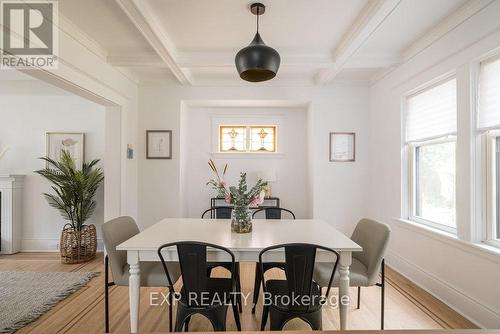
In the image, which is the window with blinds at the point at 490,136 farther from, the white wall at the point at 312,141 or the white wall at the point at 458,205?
the white wall at the point at 312,141

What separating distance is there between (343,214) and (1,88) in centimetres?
546

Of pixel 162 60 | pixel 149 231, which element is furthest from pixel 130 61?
pixel 149 231

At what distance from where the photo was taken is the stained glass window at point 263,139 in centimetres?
451

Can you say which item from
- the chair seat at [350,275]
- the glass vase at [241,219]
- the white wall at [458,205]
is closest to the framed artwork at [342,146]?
the white wall at [458,205]

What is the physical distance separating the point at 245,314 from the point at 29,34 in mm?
2882

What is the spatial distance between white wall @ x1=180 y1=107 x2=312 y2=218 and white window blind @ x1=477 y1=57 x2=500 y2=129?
249 cm

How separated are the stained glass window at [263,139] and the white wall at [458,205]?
1707 mm

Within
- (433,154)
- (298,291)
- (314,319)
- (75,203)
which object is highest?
(433,154)

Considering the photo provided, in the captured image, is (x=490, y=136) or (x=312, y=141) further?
(x=312, y=141)

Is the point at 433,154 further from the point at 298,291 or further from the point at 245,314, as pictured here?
the point at 245,314

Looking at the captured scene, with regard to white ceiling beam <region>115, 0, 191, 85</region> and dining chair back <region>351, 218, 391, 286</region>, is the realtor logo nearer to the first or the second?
white ceiling beam <region>115, 0, 191, 85</region>

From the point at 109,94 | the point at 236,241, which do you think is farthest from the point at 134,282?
the point at 109,94

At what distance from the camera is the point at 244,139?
4.50 m

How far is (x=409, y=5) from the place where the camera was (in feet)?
7.21
